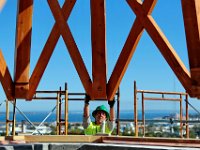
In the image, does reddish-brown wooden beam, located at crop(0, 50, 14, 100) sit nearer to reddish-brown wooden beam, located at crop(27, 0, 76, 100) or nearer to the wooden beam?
reddish-brown wooden beam, located at crop(27, 0, 76, 100)

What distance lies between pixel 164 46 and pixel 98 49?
0.96 m

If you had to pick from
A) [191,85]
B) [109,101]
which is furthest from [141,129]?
[191,85]

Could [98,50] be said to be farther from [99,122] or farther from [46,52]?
[99,122]

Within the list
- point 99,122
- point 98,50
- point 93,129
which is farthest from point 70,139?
point 98,50

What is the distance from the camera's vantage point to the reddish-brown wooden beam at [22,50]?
21.0 ft

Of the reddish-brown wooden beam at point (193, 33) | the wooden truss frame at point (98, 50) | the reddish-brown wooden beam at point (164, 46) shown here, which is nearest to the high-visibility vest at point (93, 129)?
the wooden truss frame at point (98, 50)

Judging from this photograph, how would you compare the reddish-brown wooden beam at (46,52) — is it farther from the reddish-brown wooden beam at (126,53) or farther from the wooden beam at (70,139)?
the wooden beam at (70,139)

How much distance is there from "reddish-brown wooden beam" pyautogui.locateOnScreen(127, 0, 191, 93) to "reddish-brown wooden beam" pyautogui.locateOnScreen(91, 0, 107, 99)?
0.48 metres

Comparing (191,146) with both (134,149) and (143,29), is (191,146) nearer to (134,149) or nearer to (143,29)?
(134,149)

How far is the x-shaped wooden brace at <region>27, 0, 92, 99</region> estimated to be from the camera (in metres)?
6.23

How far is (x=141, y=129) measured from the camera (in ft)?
36.3

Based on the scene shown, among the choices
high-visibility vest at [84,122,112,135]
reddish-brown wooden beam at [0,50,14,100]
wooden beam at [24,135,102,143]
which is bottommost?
wooden beam at [24,135,102,143]

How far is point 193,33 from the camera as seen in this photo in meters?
5.26

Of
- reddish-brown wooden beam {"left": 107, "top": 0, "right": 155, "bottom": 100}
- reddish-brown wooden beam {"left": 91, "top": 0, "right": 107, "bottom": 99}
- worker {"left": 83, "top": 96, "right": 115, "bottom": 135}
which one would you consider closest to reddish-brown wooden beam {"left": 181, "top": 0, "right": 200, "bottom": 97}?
reddish-brown wooden beam {"left": 107, "top": 0, "right": 155, "bottom": 100}
